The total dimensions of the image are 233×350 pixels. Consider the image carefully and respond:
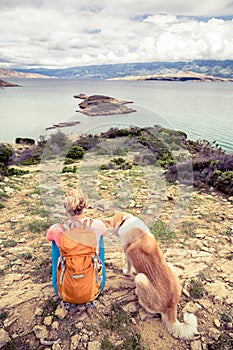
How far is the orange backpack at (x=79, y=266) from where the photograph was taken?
123 inches

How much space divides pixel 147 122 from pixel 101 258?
9.50 ft

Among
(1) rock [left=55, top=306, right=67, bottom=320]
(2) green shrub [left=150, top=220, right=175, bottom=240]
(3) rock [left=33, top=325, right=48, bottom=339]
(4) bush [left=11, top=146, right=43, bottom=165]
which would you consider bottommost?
(4) bush [left=11, top=146, right=43, bottom=165]

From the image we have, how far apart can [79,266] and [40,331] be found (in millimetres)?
941

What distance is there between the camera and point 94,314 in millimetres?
3566

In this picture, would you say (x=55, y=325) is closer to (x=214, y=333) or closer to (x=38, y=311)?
(x=38, y=311)

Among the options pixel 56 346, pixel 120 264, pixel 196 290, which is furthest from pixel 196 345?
pixel 120 264

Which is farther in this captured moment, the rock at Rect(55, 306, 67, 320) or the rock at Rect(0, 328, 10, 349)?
the rock at Rect(55, 306, 67, 320)

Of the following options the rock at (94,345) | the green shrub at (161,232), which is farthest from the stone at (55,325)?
the green shrub at (161,232)

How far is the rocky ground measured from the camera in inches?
129

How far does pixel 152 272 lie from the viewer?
3.23m

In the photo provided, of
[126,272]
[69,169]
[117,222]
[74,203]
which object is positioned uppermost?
[74,203]

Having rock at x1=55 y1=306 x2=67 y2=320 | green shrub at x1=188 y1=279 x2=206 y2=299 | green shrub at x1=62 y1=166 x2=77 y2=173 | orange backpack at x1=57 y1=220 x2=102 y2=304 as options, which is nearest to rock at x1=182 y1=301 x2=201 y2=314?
green shrub at x1=188 y1=279 x2=206 y2=299

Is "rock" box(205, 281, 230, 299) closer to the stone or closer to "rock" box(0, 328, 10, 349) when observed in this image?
the stone

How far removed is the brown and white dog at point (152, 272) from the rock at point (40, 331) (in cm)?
124
